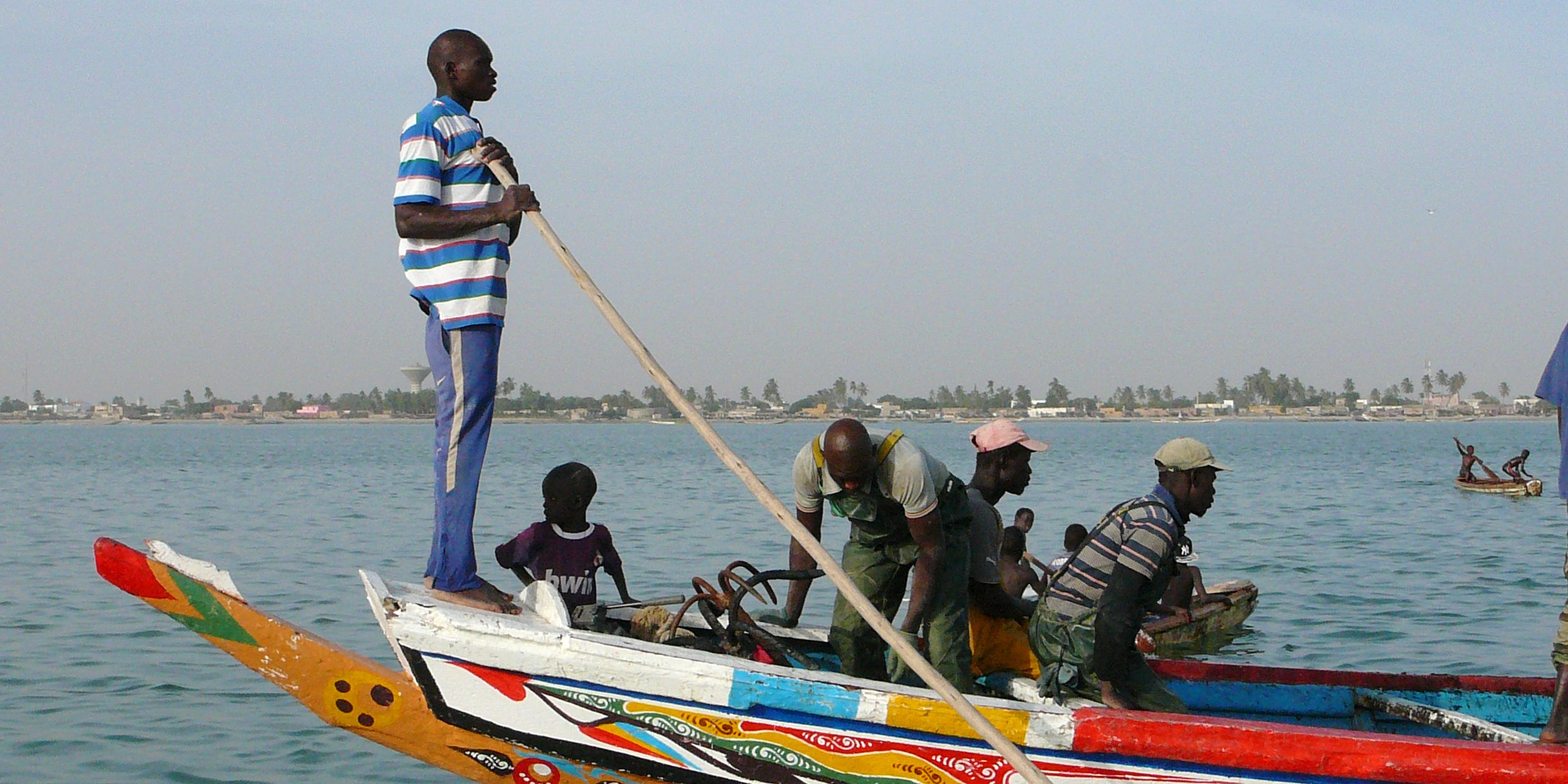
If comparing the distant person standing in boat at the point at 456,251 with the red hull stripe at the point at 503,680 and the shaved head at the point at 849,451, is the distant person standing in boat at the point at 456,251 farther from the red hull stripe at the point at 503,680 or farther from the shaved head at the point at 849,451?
the shaved head at the point at 849,451

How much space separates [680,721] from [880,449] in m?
1.33

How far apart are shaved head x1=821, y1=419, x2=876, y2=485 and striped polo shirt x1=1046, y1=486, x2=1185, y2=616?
88 centimetres

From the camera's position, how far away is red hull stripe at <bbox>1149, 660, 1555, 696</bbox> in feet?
20.6

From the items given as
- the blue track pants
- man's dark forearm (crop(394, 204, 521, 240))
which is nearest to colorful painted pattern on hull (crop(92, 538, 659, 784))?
the blue track pants

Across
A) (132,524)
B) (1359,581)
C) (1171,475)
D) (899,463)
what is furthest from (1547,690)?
(132,524)

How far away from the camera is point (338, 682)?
5129 mm

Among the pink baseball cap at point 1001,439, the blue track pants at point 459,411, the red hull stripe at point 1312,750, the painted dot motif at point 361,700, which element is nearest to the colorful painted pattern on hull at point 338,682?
the painted dot motif at point 361,700

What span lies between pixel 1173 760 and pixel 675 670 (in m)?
1.75

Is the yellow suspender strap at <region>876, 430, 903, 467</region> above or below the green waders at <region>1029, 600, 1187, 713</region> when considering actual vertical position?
above

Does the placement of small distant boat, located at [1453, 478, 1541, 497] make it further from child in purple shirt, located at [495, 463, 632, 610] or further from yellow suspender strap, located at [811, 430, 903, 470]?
yellow suspender strap, located at [811, 430, 903, 470]

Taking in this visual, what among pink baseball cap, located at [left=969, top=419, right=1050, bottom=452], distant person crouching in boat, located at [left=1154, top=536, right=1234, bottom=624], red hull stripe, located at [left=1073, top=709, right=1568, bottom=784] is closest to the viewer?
red hull stripe, located at [left=1073, top=709, right=1568, bottom=784]

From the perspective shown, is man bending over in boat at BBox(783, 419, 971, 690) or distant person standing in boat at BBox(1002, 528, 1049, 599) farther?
distant person standing in boat at BBox(1002, 528, 1049, 599)

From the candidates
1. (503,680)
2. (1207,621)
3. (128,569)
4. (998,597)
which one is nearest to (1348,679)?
(998,597)

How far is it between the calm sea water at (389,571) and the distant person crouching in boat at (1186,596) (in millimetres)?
719
